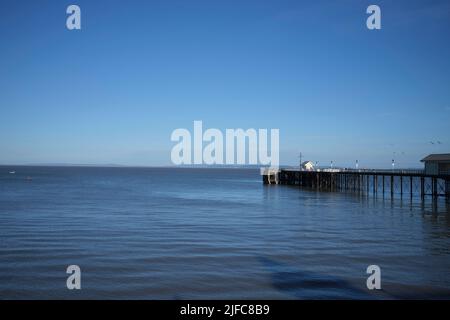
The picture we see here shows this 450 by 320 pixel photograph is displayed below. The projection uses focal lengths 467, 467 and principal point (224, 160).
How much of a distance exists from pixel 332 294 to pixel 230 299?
9.43ft

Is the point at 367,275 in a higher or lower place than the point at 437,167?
lower

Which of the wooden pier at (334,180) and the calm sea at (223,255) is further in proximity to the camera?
the wooden pier at (334,180)

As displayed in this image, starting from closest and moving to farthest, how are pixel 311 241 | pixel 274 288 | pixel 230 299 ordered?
pixel 230 299 < pixel 274 288 < pixel 311 241

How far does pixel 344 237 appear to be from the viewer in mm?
23016

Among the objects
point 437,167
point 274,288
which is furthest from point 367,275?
point 437,167

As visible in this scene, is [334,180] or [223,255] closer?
[223,255]

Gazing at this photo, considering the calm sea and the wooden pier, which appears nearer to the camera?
the calm sea

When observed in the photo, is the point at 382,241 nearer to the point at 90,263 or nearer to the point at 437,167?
the point at 90,263

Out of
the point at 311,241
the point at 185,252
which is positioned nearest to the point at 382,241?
the point at 311,241

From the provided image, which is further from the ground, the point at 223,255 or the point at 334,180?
the point at 334,180

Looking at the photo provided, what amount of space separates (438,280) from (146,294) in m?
8.97
